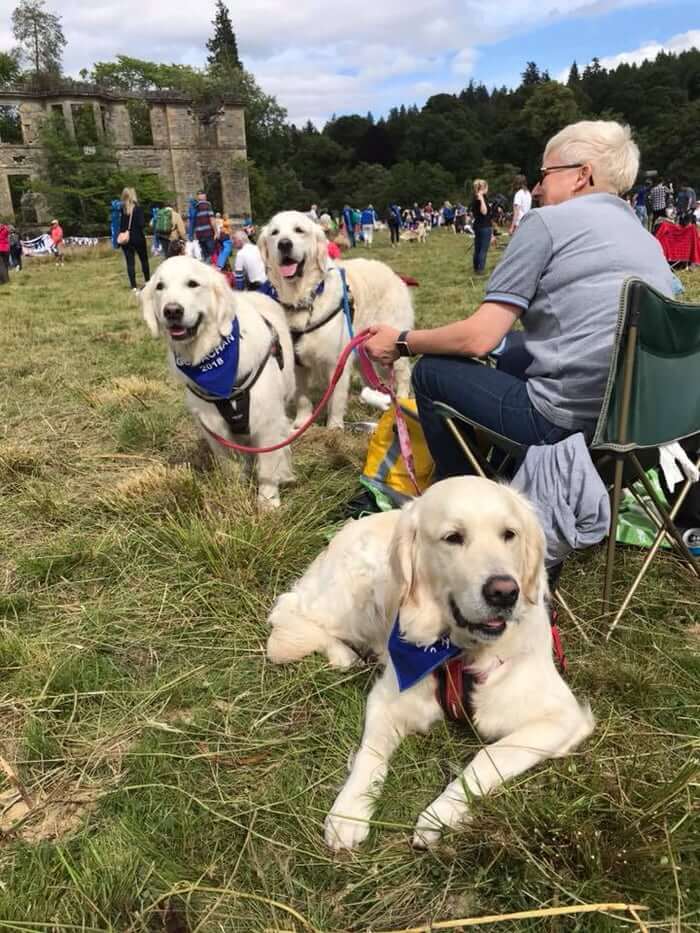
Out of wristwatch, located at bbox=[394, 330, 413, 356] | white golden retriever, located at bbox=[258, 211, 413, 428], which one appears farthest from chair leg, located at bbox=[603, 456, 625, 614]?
white golden retriever, located at bbox=[258, 211, 413, 428]

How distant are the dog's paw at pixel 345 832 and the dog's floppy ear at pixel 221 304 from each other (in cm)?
260

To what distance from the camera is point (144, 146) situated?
44469 mm

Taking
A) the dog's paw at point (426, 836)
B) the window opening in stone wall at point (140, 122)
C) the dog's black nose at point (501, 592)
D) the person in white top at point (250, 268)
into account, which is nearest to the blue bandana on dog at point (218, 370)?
the dog's black nose at point (501, 592)

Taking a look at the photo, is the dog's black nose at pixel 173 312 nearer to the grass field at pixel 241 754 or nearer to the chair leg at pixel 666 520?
the grass field at pixel 241 754

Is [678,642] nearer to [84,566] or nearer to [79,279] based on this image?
[84,566]

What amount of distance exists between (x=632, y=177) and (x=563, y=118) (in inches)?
3129

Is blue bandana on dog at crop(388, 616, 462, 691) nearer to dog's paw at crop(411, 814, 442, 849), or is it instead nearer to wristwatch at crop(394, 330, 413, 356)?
dog's paw at crop(411, 814, 442, 849)

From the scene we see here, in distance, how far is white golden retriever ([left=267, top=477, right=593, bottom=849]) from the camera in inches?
66.2

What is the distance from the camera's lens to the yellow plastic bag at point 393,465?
10.1ft

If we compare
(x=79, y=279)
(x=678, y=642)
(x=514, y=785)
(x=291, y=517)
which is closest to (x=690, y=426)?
(x=678, y=642)

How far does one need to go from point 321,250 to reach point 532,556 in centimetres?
363

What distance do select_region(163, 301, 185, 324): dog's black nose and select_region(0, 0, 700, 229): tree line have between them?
132 feet

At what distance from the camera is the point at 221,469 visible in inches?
146

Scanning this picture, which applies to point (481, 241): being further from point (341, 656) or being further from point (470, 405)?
point (341, 656)
